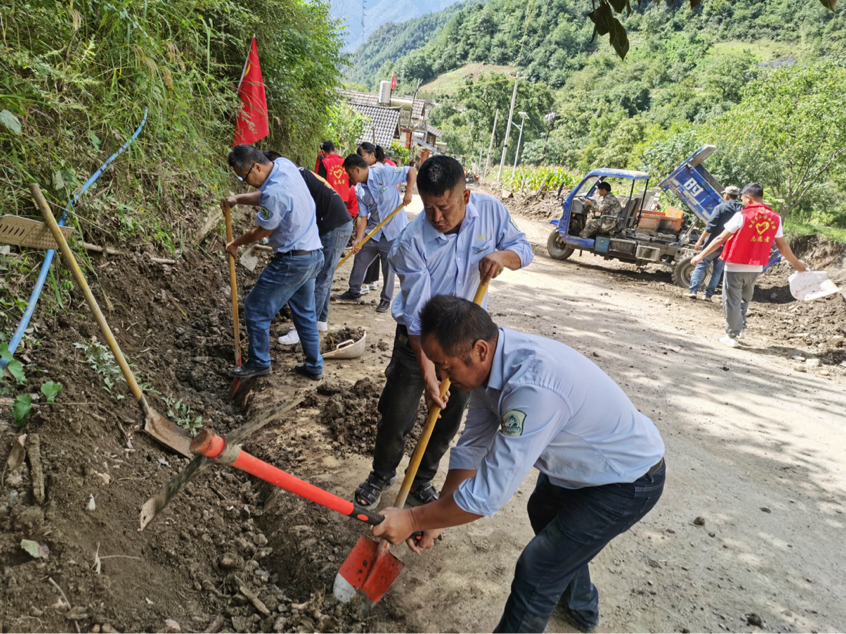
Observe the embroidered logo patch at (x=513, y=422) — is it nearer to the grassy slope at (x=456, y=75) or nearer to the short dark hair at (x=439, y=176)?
the short dark hair at (x=439, y=176)

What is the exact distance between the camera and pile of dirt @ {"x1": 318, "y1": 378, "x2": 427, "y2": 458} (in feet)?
11.3

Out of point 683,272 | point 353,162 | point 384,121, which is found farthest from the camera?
point 384,121

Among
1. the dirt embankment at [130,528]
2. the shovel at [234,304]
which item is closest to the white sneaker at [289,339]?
the shovel at [234,304]

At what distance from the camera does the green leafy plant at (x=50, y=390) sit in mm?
2332

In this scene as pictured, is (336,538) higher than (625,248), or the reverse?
(625,248)

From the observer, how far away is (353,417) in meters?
3.63

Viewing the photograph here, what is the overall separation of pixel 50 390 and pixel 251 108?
4311 millimetres

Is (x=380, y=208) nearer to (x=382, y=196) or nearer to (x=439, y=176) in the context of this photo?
(x=382, y=196)

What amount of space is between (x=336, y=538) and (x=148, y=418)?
117 cm

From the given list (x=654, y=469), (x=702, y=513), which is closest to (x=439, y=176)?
(x=654, y=469)

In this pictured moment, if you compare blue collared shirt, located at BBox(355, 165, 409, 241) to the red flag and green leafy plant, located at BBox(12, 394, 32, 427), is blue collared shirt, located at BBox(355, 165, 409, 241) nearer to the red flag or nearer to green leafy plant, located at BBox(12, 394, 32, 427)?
the red flag

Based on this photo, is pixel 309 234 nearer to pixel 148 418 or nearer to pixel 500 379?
pixel 148 418

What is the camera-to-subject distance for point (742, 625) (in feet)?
7.66

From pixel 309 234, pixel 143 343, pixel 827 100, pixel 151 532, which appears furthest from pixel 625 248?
pixel 151 532
